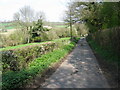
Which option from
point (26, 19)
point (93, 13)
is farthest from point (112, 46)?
point (26, 19)

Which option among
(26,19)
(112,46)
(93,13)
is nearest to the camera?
(112,46)

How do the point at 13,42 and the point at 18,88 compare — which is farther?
the point at 13,42

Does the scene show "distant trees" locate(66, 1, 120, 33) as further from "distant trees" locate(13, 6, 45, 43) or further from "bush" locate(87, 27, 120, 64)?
"distant trees" locate(13, 6, 45, 43)

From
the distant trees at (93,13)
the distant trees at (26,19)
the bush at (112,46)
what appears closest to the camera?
the bush at (112,46)

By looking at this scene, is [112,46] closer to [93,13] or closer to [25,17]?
[93,13]

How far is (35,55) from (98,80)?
4.63 m

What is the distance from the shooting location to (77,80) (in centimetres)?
477

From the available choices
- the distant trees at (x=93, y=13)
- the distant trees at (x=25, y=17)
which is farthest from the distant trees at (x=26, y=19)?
the distant trees at (x=93, y=13)

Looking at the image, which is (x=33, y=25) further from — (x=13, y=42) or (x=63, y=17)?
(x=63, y=17)

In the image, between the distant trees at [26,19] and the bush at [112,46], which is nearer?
the bush at [112,46]

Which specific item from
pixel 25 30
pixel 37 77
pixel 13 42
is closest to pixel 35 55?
pixel 37 77

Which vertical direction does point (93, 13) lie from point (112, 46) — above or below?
above

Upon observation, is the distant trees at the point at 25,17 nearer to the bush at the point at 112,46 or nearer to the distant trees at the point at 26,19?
the distant trees at the point at 26,19

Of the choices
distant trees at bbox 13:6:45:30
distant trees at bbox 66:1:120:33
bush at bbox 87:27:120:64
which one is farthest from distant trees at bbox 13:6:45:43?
bush at bbox 87:27:120:64
